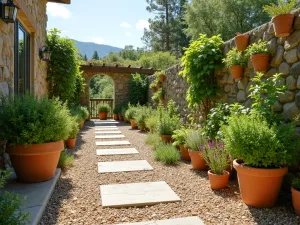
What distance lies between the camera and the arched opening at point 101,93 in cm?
1268

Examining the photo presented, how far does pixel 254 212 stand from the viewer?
242cm

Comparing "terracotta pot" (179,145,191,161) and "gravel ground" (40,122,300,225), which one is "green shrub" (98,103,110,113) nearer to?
"terracotta pot" (179,145,191,161)

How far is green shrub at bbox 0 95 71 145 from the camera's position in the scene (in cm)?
275

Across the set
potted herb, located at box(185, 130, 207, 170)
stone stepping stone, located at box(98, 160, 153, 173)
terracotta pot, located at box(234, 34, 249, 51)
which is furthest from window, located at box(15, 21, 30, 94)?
terracotta pot, located at box(234, 34, 249, 51)

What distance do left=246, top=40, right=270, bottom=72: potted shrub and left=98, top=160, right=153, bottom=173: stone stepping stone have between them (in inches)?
80.0

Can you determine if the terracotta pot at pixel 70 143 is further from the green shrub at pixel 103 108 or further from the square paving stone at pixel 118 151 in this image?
the green shrub at pixel 103 108

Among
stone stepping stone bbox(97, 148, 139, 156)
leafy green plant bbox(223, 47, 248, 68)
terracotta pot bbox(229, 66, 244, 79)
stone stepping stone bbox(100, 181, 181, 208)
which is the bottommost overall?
stone stepping stone bbox(100, 181, 181, 208)

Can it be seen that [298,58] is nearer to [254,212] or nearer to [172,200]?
[254,212]

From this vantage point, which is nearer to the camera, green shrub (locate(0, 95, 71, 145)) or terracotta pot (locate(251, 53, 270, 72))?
green shrub (locate(0, 95, 71, 145))

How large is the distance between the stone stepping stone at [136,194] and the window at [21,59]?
75.8 inches

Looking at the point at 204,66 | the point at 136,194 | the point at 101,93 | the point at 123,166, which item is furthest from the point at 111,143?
the point at 101,93

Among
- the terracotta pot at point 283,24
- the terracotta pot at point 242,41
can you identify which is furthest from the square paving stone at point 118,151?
the terracotta pot at point 283,24

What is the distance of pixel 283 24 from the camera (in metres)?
2.66

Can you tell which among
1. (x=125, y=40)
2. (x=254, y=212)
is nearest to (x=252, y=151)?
(x=254, y=212)
